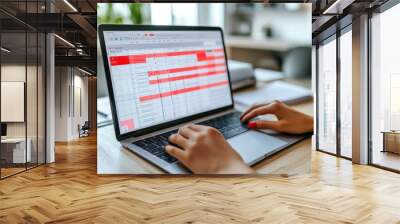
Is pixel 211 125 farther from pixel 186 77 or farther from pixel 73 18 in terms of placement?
pixel 73 18

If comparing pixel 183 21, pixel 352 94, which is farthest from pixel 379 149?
pixel 183 21

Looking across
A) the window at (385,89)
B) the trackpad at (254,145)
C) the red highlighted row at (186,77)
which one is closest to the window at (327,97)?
the window at (385,89)

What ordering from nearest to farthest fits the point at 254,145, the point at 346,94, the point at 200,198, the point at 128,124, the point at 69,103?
the point at 200,198 → the point at 128,124 → the point at 254,145 → the point at 346,94 → the point at 69,103

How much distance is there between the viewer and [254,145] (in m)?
5.35

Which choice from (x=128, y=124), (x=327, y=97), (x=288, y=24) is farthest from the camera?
(x=327, y=97)

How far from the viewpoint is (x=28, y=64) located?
21.1ft

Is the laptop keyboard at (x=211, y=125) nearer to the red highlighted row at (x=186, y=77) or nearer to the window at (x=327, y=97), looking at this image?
the red highlighted row at (x=186, y=77)

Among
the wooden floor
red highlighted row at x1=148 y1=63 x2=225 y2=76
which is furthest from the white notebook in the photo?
the wooden floor

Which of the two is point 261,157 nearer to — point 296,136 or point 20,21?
point 296,136

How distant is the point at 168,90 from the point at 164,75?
21cm

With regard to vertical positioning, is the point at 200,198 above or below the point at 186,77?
below

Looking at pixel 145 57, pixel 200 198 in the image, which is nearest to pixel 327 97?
pixel 145 57

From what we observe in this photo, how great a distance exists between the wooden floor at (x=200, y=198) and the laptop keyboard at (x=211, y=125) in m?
0.41

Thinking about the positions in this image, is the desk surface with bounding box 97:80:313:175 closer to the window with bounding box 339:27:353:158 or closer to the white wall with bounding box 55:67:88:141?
the window with bounding box 339:27:353:158
